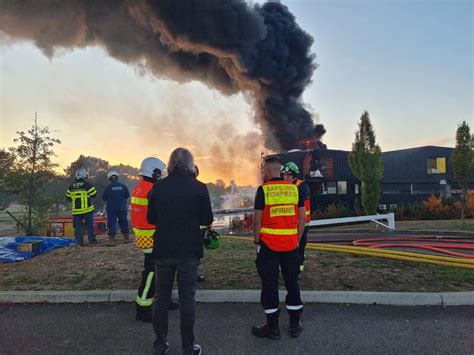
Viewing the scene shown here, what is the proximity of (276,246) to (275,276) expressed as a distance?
28 centimetres

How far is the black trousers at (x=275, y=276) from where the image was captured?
10.3ft

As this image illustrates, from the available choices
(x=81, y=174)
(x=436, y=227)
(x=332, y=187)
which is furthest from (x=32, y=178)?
(x=332, y=187)

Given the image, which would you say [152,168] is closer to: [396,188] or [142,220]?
[142,220]

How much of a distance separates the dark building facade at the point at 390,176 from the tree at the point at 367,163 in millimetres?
3626

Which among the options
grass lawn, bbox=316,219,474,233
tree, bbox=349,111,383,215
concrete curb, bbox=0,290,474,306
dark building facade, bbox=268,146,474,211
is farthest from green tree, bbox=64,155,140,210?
concrete curb, bbox=0,290,474,306

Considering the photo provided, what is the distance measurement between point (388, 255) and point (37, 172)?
1036cm

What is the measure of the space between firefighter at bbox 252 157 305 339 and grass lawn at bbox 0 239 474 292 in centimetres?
115

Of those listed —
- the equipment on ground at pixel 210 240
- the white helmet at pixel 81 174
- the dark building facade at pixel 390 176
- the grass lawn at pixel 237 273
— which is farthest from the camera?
the dark building facade at pixel 390 176

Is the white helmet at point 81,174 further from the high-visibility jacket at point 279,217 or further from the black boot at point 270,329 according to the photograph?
the black boot at point 270,329

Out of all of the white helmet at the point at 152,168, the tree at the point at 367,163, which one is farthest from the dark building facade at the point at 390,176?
the white helmet at the point at 152,168

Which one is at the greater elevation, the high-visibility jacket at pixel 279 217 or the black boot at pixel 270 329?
the high-visibility jacket at pixel 279 217

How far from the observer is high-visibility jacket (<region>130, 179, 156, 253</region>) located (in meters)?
3.54

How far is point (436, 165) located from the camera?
90.1ft

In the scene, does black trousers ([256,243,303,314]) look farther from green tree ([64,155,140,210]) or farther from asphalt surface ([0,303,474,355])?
green tree ([64,155,140,210])
